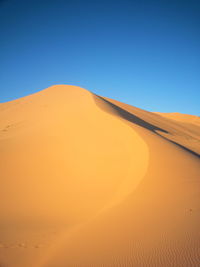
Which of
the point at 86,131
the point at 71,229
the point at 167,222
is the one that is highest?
the point at 86,131

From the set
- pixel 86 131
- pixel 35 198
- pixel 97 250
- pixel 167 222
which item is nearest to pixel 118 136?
pixel 86 131

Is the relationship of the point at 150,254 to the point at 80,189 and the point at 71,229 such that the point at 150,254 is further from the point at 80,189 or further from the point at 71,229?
the point at 80,189

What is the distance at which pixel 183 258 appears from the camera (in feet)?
10.0

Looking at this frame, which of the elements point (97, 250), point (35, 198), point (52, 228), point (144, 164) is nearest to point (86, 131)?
point (144, 164)

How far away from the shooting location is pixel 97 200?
17.1 ft

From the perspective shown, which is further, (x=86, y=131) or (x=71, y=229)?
(x=86, y=131)

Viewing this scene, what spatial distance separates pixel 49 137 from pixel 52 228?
5.31 meters

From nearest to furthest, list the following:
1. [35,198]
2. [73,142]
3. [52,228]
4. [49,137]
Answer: [52,228]
[35,198]
[73,142]
[49,137]

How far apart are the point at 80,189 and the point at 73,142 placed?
2.85 meters

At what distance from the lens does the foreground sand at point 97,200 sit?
132 inches

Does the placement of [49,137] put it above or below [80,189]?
above

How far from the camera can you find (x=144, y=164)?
661 cm

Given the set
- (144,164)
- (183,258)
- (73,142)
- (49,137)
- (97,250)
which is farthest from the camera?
(49,137)

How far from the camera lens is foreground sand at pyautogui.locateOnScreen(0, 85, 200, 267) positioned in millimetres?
3346
